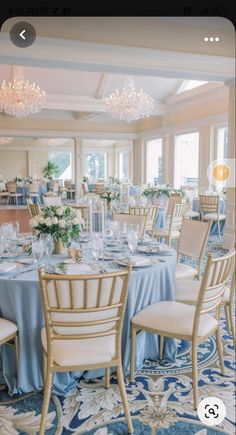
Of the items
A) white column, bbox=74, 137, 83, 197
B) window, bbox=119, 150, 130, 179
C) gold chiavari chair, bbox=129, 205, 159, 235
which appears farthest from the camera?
window, bbox=119, 150, 130, 179

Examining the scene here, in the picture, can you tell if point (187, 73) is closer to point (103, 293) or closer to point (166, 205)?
point (166, 205)

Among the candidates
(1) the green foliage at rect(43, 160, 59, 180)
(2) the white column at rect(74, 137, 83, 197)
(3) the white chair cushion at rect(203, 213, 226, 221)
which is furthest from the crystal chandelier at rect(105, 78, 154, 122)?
(1) the green foliage at rect(43, 160, 59, 180)

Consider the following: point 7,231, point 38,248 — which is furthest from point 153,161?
point 38,248

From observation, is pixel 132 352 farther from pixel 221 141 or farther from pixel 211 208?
pixel 221 141

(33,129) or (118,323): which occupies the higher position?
(33,129)

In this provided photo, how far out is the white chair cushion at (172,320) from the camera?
2207mm

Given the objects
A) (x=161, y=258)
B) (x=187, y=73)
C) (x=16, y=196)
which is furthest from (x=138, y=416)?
(x=16, y=196)

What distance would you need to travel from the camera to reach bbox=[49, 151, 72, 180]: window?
2070 cm

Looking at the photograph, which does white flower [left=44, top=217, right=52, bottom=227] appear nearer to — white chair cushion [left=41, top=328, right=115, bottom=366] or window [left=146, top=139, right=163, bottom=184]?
white chair cushion [left=41, top=328, right=115, bottom=366]

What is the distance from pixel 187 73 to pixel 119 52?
38.3 inches

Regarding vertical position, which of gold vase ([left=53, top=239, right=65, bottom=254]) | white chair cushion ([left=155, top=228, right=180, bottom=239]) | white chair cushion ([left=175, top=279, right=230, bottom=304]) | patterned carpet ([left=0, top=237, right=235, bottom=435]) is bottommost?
patterned carpet ([left=0, top=237, right=235, bottom=435])

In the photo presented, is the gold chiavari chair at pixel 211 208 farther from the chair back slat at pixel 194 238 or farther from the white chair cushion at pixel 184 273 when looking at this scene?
the white chair cushion at pixel 184 273

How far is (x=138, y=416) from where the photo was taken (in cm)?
203

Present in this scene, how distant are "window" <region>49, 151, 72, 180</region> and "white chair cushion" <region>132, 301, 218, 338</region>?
61.3ft
